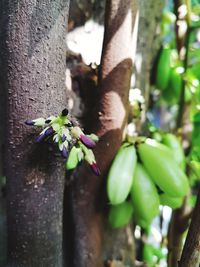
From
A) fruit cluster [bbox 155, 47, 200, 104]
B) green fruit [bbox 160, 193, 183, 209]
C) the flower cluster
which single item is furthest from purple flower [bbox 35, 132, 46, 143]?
fruit cluster [bbox 155, 47, 200, 104]

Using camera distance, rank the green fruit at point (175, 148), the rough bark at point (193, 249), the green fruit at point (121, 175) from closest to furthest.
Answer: the rough bark at point (193, 249) < the green fruit at point (121, 175) < the green fruit at point (175, 148)

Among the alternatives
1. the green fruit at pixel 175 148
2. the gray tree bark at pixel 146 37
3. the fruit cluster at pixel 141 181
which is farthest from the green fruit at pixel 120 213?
the gray tree bark at pixel 146 37

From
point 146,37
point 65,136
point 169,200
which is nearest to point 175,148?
point 169,200

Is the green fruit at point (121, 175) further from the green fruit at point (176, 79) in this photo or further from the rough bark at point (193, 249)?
the green fruit at point (176, 79)

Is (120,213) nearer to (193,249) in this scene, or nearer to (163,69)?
(193,249)

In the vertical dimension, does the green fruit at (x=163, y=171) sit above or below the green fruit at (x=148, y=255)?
above

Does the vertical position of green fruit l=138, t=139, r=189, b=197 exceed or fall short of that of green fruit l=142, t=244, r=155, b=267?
it exceeds it

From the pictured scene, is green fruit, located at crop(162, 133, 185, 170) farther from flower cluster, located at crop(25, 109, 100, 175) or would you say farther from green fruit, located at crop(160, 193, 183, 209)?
flower cluster, located at crop(25, 109, 100, 175)
